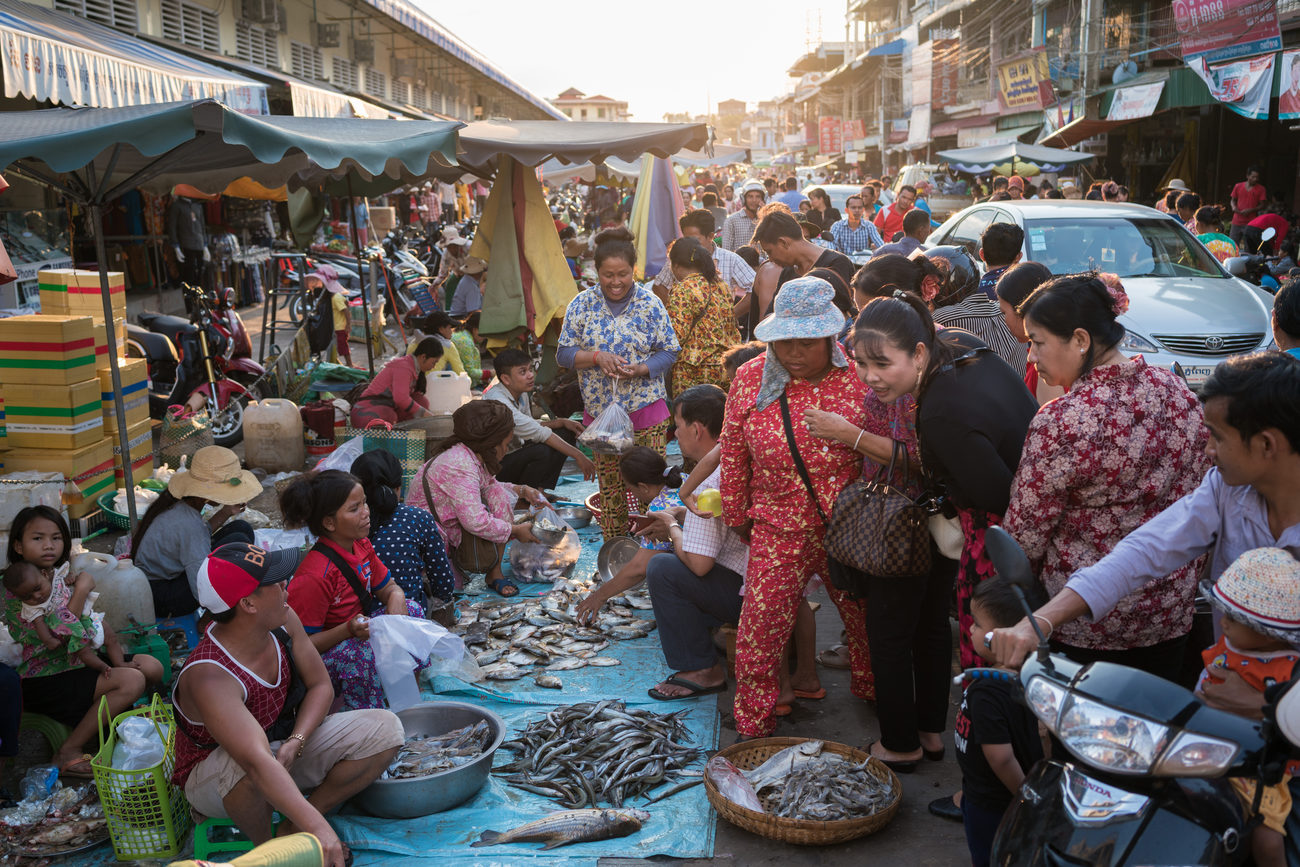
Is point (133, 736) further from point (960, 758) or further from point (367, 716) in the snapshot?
point (960, 758)

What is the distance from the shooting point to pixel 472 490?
224 inches

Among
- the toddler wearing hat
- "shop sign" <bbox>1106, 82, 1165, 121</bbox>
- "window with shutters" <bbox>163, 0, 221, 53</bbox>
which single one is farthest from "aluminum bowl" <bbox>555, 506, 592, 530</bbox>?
"shop sign" <bbox>1106, 82, 1165, 121</bbox>

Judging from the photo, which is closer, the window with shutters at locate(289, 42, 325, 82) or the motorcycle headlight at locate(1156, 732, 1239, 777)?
the motorcycle headlight at locate(1156, 732, 1239, 777)

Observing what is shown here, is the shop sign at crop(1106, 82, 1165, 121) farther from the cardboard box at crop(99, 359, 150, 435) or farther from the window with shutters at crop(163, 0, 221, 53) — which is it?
the cardboard box at crop(99, 359, 150, 435)

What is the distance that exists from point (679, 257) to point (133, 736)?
490 centimetres

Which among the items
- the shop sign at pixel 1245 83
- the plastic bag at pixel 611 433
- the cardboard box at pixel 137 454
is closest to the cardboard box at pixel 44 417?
the cardboard box at pixel 137 454

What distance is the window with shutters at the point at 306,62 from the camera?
772 inches

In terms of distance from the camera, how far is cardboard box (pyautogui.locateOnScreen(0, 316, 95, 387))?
22.1ft

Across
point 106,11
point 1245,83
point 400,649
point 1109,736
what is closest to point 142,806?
point 400,649

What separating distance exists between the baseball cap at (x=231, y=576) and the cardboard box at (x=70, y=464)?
439 centimetres

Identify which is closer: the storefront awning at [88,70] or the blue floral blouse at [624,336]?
the blue floral blouse at [624,336]

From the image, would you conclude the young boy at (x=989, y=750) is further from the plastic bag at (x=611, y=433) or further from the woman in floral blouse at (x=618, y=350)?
the woman in floral blouse at (x=618, y=350)

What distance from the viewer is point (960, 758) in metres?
2.91

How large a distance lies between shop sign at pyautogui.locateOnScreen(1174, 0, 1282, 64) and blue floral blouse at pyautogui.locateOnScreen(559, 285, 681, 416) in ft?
42.2
